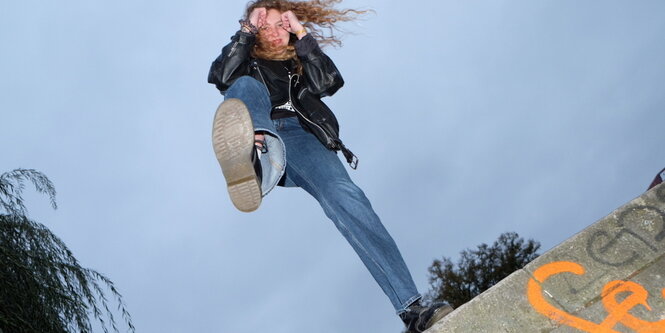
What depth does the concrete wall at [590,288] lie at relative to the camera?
3.04 m

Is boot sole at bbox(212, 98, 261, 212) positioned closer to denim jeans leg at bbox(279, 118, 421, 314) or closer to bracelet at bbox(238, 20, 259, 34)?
denim jeans leg at bbox(279, 118, 421, 314)

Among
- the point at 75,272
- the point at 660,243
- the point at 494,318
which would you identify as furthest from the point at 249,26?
the point at 75,272

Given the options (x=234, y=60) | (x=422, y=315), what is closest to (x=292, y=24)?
(x=234, y=60)

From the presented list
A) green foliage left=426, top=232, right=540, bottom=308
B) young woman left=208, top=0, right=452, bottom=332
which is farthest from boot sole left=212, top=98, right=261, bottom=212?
green foliage left=426, top=232, right=540, bottom=308

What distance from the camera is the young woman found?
11.6 ft

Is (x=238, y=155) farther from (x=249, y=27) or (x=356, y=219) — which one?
(x=249, y=27)

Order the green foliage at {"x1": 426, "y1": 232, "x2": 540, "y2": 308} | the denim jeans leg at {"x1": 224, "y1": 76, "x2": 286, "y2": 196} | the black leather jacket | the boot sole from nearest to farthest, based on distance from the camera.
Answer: the boot sole < the denim jeans leg at {"x1": 224, "y1": 76, "x2": 286, "y2": 196} < the black leather jacket < the green foliage at {"x1": 426, "y1": 232, "x2": 540, "y2": 308}

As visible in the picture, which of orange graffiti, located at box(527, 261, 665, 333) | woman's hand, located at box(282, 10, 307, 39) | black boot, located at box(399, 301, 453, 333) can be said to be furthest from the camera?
woman's hand, located at box(282, 10, 307, 39)

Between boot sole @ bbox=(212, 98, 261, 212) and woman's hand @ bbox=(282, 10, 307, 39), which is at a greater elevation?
woman's hand @ bbox=(282, 10, 307, 39)

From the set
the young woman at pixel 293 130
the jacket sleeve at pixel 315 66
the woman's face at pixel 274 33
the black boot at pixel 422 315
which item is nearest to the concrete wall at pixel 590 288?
the black boot at pixel 422 315

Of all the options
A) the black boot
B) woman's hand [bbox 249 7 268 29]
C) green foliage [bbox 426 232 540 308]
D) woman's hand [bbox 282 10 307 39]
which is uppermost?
green foliage [bbox 426 232 540 308]

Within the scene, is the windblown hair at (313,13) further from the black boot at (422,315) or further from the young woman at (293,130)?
the black boot at (422,315)

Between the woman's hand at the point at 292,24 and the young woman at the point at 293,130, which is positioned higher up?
the woman's hand at the point at 292,24

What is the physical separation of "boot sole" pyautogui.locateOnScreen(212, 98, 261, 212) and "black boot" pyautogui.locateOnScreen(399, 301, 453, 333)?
0.92 meters
